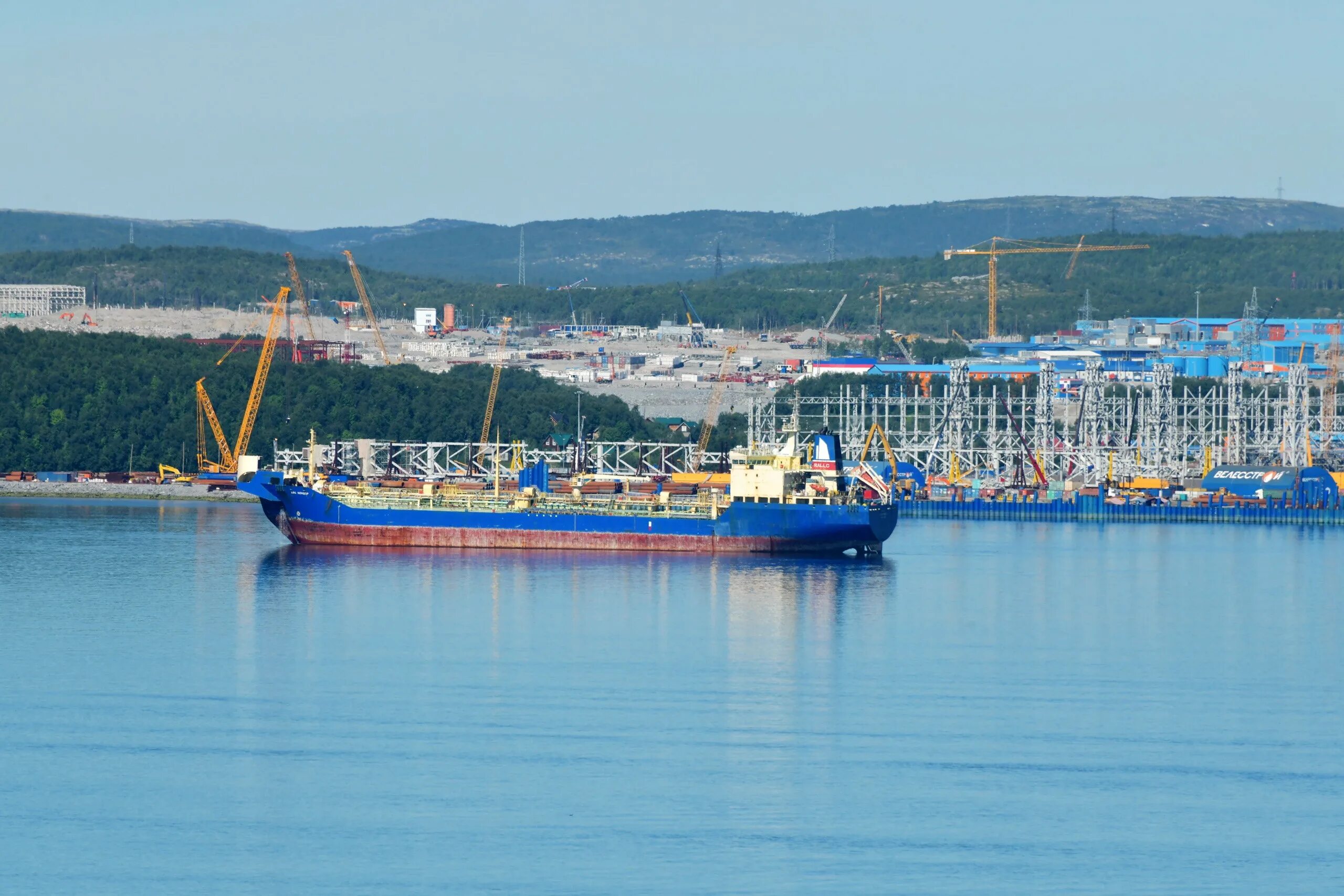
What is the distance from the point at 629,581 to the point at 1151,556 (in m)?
20.4

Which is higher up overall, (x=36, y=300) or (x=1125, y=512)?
(x=36, y=300)

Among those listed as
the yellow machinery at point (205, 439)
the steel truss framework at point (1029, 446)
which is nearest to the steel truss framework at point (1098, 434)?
the steel truss framework at point (1029, 446)

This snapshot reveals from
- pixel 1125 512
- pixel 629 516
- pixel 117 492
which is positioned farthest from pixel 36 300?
pixel 629 516

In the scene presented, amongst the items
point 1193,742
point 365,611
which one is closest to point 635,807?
point 1193,742

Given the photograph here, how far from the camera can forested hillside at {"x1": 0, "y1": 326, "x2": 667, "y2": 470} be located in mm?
106625

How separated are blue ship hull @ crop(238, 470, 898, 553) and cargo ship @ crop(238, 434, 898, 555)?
0.03 m

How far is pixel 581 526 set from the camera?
63531 millimetres

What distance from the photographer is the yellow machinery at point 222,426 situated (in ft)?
345

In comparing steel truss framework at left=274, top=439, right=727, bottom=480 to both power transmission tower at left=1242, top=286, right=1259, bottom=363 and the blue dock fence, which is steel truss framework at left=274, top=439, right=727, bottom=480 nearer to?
the blue dock fence

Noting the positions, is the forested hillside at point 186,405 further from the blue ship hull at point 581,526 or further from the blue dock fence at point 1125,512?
the blue ship hull at point 581,526

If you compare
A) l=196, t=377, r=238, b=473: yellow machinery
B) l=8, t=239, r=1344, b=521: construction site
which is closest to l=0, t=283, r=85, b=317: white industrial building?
l=8, t=239, r=1344, b=521: construction site

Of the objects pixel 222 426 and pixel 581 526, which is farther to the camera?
pixel 222 426

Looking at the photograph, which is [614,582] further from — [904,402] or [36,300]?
[36,300]

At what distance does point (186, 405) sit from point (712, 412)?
126 feet
